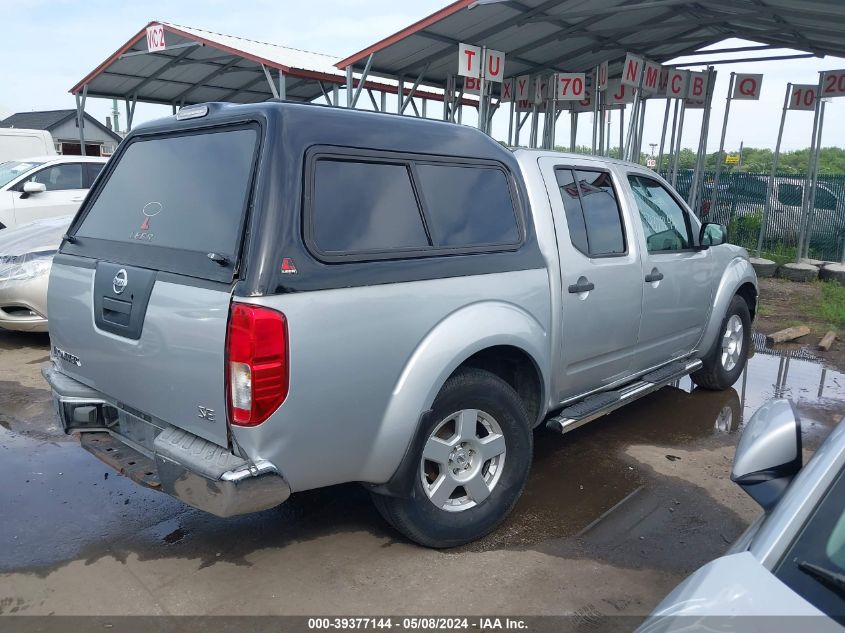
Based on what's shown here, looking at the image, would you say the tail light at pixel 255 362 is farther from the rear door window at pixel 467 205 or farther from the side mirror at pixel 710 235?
the side mirror at pixel 710 235

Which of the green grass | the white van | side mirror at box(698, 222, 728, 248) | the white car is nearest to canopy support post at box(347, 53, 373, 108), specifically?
the white car

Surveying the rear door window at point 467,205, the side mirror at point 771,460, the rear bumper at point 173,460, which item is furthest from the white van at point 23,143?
the side mirror at point 771,460

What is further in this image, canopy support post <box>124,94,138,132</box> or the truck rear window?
canopy support post <box>124,94,138,132</box>

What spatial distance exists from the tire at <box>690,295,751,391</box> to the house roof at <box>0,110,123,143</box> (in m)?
31.8

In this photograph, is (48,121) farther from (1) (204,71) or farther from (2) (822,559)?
(2) (822,559)

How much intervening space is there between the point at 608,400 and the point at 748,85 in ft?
33.1

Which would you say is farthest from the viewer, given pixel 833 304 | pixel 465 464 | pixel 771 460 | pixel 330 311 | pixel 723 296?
pixel 833 304

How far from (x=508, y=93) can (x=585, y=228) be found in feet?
36.8

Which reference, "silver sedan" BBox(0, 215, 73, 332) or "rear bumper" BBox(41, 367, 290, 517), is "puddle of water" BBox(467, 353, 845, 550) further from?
"silver sedan" BBox(0, 215, 73, 332)

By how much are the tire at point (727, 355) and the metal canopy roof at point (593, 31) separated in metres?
4.69

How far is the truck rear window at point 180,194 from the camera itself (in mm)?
2848

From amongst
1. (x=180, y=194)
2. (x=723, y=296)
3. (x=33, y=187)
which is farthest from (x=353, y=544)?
(x=33, y=187)

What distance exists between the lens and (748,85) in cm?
1195

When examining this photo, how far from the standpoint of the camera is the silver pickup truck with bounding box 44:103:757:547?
8.64 ft
